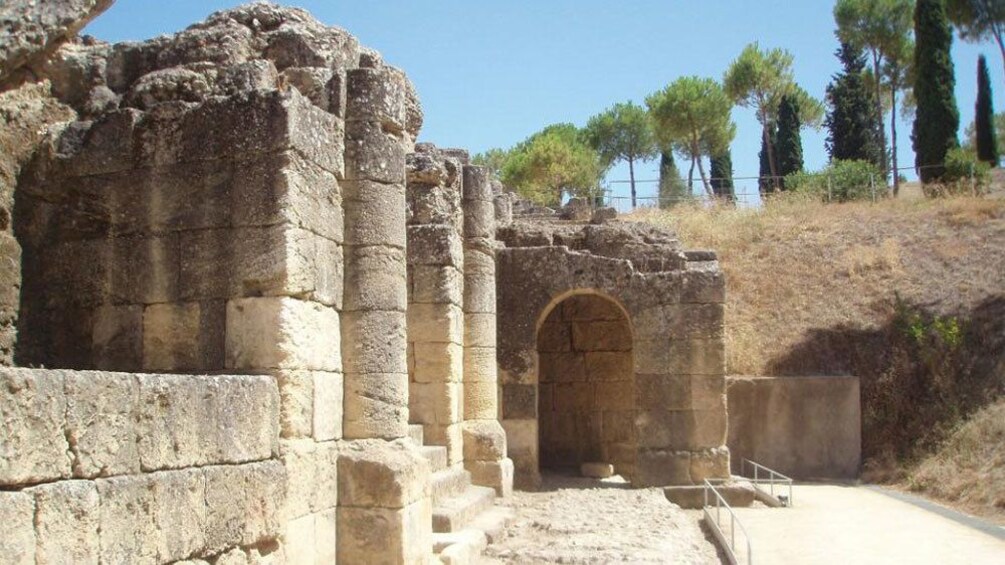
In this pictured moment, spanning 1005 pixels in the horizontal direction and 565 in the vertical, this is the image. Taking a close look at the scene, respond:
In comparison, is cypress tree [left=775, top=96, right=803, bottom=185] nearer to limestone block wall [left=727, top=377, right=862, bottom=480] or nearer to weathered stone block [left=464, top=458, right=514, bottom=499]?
limestone block wall [left=727, top=377, right=862, bottom=480]

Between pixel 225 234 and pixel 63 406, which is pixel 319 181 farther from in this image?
pixel 63 406

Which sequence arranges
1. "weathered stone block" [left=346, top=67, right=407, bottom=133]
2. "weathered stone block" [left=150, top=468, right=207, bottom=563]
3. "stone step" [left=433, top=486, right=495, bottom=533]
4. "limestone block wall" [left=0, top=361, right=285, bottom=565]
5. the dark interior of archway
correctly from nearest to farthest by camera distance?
"limestone block wall" [left=0, top=361, right=285, bottom=565] → "weathered stone block" [left=150, top=468, right=207, bottom=563] → "weathered stone block" [left=346, top=67, right=407, bottom=133] → "stone step" [left=433, top=486, right=495, bottom=533] → the dark interior of archway

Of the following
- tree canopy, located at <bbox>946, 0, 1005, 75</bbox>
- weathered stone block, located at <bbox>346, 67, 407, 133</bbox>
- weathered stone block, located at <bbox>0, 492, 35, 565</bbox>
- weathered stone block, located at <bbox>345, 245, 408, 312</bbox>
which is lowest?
weathered stone block, located at <bbox>0, 492, 35, 565</bbox>

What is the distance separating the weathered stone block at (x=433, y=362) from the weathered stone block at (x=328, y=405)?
13.7ft

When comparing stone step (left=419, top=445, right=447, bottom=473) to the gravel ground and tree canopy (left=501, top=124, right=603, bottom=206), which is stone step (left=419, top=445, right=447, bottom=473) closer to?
the gravel ground

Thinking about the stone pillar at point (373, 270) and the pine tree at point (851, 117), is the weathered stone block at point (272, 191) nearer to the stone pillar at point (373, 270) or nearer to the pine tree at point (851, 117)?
the stone pillar at point (373, 270)

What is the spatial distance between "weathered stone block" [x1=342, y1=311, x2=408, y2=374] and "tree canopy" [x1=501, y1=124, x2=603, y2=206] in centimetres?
4292

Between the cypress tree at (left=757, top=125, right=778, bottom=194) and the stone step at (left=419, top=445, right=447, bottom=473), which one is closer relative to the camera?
the stone step at (left=419, top=445, right=447, bottom=473)

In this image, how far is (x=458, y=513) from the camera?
10.0 metres

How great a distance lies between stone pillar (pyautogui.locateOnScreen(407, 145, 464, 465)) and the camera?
11.2m

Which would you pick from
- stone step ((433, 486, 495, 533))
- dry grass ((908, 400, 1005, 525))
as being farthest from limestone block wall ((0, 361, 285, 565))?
dry grass ((908, 400, 1005, 525))

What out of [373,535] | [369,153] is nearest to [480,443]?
[373,535]

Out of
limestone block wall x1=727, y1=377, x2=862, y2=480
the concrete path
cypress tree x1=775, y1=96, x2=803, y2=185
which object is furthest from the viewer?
cypress tree x1=775, y1=96, x2=803, y2=185

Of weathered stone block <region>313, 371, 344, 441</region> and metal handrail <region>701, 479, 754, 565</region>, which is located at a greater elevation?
weathered stone block <region>313, 371, 344, 441</region>
